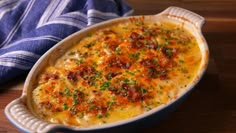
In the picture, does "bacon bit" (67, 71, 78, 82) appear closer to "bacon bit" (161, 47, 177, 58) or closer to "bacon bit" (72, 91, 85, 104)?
"bacon bit" (72, 91, 85, 104)

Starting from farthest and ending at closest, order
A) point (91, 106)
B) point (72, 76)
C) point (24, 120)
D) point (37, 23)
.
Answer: point (37, 23) → point (72, 76) → point (91, 106) → point (24, 120)

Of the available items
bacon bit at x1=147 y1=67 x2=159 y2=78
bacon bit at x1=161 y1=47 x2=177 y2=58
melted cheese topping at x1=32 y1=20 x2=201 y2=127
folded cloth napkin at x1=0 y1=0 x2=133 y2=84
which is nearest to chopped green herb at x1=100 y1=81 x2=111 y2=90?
melted cheese topping at x1=32 y1=20 x2=201 y2=127

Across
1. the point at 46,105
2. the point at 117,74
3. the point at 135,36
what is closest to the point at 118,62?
the point at 117,74

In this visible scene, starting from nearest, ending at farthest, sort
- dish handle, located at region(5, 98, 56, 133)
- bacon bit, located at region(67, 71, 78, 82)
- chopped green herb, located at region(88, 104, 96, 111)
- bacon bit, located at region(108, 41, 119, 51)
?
dish handle, located at region(5, 98, 56, 133) < chopped green herb, located at region(88, 104, 96, 111) < bacon bit, located at region(67, 71, 78, 82) < bacon bit, located at region(108, 41, 119, 51)

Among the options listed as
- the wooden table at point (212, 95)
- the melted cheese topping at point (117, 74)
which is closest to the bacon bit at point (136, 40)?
the melted cheese topping at point (117, 74)

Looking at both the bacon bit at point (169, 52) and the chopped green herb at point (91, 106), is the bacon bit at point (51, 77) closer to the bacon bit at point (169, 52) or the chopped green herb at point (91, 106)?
the chopped green herb at point (91, 106)

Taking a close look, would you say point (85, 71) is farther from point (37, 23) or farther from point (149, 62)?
point (37, 23)

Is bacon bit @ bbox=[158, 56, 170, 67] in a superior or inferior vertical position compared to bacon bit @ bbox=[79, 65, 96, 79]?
superior
